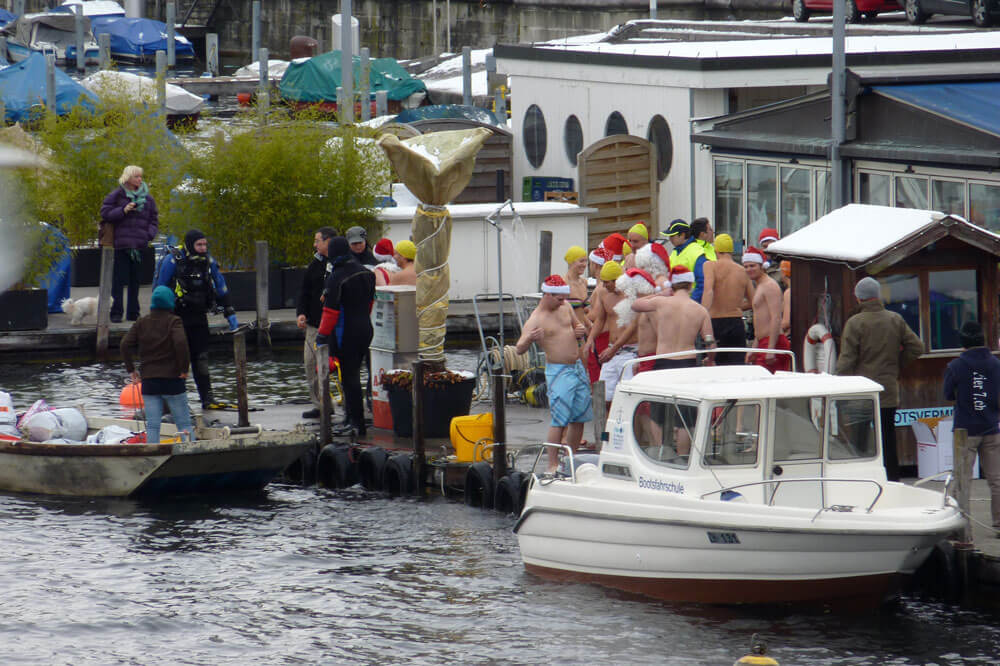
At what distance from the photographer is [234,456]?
15367mm

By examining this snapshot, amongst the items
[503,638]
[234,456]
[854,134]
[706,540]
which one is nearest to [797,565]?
[706,540]

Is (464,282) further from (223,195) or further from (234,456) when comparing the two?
(234,456)

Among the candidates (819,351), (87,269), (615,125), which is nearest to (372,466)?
(819,351)

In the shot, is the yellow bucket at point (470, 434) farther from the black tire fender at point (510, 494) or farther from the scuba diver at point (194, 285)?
the scuba diver at point (194, 285)

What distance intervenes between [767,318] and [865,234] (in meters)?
1.64

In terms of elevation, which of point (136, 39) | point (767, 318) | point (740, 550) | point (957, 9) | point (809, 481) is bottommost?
point (740, 550)

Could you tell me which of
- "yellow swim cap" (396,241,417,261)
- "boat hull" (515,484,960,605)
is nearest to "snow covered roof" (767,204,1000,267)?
"boat hull" (515,484,960,605)

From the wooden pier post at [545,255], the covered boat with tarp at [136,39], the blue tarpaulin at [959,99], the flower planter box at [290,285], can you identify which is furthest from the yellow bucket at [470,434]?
the covered boat with tarp at [136,39]

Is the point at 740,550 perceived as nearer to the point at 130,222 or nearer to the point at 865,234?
the point at 865,234

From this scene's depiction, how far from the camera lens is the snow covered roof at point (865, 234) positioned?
13578 millimetres

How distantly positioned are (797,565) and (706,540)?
66 centimetres

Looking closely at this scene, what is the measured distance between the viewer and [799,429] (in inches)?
459

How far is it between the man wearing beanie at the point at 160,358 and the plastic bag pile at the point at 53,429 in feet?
1.42

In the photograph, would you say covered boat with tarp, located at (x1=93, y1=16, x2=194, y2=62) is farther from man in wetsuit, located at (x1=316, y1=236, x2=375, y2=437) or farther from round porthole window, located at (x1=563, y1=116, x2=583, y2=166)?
man in wetsuit, located at (x1=316, y1=236, x2=375, y2=437)
